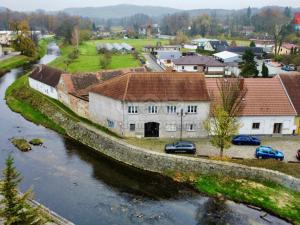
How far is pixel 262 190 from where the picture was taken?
32.1m

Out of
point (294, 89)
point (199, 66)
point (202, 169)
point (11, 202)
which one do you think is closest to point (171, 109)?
point (202, 169)

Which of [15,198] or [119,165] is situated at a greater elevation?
[15,198]

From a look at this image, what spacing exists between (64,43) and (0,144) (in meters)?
119

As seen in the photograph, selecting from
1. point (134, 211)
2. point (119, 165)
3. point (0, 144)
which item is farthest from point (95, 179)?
point (0, 144)

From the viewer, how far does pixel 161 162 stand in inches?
1432

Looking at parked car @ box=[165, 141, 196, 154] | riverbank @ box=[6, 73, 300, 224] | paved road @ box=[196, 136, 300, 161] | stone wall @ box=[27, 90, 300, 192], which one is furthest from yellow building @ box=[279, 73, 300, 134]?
parked car @ box=[165, 141, 196, 154]

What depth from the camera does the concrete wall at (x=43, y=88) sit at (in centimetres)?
5797

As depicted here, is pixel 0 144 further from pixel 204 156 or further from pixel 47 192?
pixel 204 156

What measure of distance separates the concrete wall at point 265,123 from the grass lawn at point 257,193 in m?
10.4

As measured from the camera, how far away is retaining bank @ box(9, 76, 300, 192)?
109 ft

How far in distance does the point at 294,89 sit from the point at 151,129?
61.9 feet

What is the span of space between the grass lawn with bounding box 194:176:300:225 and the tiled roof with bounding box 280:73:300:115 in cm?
1470

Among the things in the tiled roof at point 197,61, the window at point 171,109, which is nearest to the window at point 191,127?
the window at point 171,109

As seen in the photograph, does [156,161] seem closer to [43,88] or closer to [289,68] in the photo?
[43,88]
